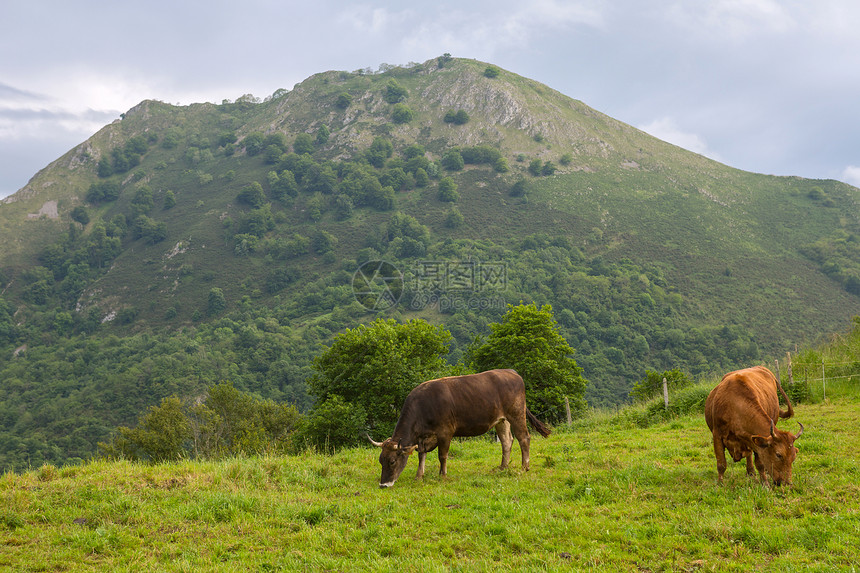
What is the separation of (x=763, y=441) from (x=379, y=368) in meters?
15.2

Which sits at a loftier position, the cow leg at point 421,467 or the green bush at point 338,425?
the cow leg at point 421,467

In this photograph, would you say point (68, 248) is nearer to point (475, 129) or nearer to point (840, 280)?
point (475, 129)

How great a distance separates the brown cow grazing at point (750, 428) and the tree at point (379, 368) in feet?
43.7

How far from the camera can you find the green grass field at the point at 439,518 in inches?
248

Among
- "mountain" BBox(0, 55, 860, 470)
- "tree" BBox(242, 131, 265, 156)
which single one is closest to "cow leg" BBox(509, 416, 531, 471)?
"mountain" BBox(0, 55, 860, 470)

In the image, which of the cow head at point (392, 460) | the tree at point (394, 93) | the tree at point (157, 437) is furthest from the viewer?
the tree at point (394, 93)

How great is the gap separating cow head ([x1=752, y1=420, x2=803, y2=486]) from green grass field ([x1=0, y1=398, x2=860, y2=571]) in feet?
0.79

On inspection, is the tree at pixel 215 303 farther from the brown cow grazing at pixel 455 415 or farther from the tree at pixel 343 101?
the brown cow grazing at pixel 455 415

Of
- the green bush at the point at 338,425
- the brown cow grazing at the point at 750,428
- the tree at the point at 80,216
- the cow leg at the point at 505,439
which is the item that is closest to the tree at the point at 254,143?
the tree at the point at 80,216

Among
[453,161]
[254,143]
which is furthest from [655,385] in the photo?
[254,143]

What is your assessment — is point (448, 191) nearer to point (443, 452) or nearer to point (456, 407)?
point (456, 407)

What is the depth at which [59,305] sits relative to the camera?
11431cm

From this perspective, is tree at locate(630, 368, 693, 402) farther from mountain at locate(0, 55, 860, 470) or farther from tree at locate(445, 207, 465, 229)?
tree at locate(445, 207, 465, 229)

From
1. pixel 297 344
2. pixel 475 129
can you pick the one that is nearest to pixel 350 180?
pixel 475 129
